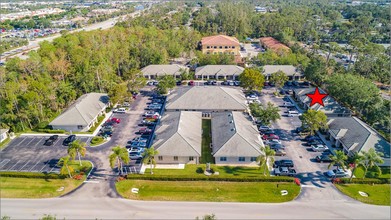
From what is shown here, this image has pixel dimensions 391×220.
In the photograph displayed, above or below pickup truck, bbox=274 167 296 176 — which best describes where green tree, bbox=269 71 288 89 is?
above

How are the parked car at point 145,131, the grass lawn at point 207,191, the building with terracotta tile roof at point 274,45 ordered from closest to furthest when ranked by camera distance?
the grass lawn at point 207,191 < the parked car at point 145,131 < the building with terracotta tile roof at point 274,45

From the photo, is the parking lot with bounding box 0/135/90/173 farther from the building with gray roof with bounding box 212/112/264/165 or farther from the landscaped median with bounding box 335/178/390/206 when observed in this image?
the landscaped median with bounding box 335/178/390/206

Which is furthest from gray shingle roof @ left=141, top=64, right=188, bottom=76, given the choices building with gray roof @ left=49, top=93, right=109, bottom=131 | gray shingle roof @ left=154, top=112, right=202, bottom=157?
gray shingle roof @ left=154, top=112, right=202, bottom=157

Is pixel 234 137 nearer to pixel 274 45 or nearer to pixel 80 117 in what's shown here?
pixel 80 117

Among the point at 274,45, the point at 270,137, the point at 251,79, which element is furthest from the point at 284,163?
the point at 274,45

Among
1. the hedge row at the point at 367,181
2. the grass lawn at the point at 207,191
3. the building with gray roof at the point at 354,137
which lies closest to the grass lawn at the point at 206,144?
the grass lawn at the point at 207,191

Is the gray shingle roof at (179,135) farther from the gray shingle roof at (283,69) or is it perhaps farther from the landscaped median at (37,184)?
the gray shingle roof at (283,69)
